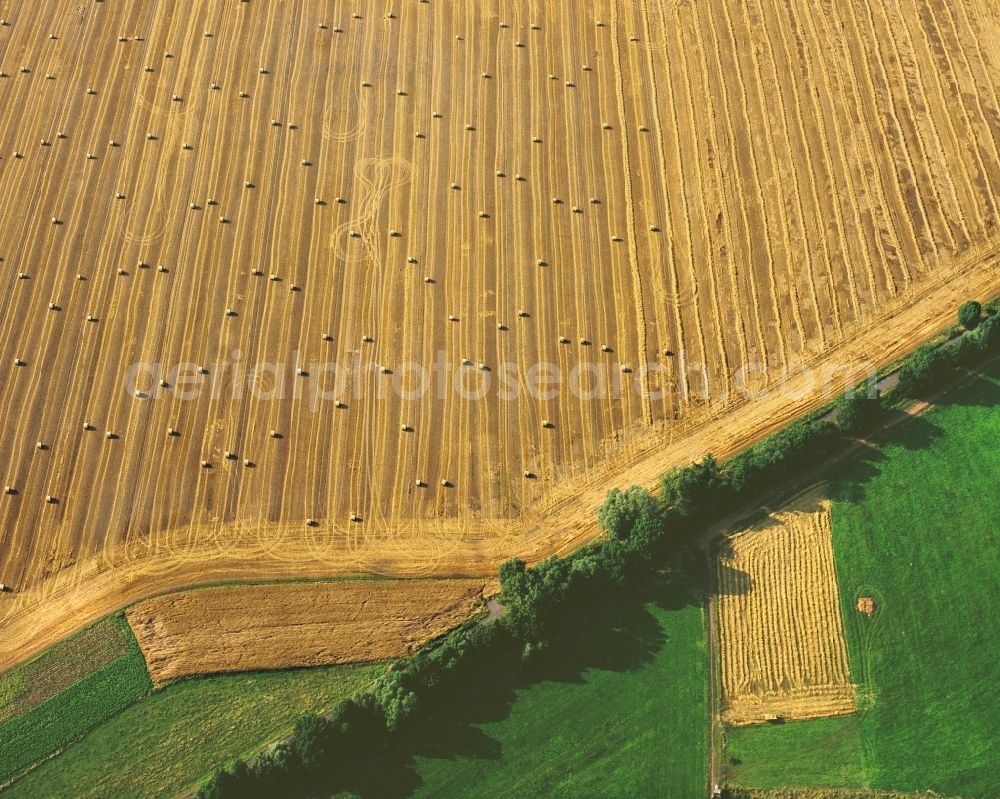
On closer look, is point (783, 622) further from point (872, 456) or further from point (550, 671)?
point (550, 671)

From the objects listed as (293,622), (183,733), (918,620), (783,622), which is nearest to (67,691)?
(183,733)

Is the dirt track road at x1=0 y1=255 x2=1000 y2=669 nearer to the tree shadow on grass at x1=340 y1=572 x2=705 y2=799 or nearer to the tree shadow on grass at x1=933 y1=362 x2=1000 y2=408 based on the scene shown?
the tree shadow on grass at x1=340 y1=572 x2=705 y2=799

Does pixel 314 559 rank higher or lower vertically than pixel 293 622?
higher

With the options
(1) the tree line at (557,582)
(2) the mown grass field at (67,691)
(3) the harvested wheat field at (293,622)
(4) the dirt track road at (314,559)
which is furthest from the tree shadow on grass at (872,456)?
(2) the mown grass field at (67,691)

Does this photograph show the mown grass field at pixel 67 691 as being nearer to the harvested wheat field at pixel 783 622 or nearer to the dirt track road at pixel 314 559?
the dirt track road at pixel 314 559

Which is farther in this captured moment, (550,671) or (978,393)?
(978,393)

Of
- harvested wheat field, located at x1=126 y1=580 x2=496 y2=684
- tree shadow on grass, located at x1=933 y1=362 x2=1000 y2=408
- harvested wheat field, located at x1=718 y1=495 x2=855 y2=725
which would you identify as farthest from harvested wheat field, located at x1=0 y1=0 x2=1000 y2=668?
harvested wheat field, located at x1=718 y1=495 x2=855 y2=725
